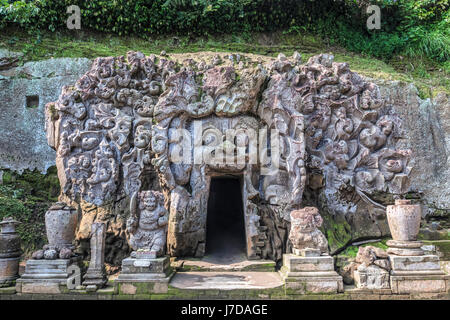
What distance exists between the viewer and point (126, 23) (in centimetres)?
1358

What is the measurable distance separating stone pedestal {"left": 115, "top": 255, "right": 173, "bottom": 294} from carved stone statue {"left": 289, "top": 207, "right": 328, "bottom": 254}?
2682mm

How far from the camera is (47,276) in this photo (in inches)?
262

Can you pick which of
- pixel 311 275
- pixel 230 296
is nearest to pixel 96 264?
pixel 230 296

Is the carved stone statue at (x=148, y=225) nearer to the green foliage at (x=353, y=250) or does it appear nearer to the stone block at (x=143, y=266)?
the stone block at (x=143, y=266)

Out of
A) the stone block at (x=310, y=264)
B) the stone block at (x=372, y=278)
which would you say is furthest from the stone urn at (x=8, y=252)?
the stone block at (x=372, y=278)

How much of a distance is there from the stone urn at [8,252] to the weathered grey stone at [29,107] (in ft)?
14.7

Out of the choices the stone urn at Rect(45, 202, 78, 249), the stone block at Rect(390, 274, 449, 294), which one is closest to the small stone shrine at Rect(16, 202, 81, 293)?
the stone urn at Rect(45, 202, 78, 249)

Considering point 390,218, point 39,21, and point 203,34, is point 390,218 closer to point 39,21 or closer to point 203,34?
point 203,34

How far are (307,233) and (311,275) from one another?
2.80 feet

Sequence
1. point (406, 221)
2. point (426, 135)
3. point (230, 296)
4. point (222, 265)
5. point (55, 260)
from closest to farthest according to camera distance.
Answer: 1. point (230, 296)
2. point (55, 260)
3. point (406, 221)
4. point (222, 265)
5. point (426, 135)

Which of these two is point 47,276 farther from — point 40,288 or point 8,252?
point 8,252

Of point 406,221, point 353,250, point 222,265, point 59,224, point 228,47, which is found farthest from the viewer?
point 228,47

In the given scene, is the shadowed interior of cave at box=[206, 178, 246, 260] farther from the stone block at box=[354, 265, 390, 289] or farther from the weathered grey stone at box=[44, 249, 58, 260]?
the weathered grey stone at box=[44, 249, 58, 260]

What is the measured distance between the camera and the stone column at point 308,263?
6582 mm
